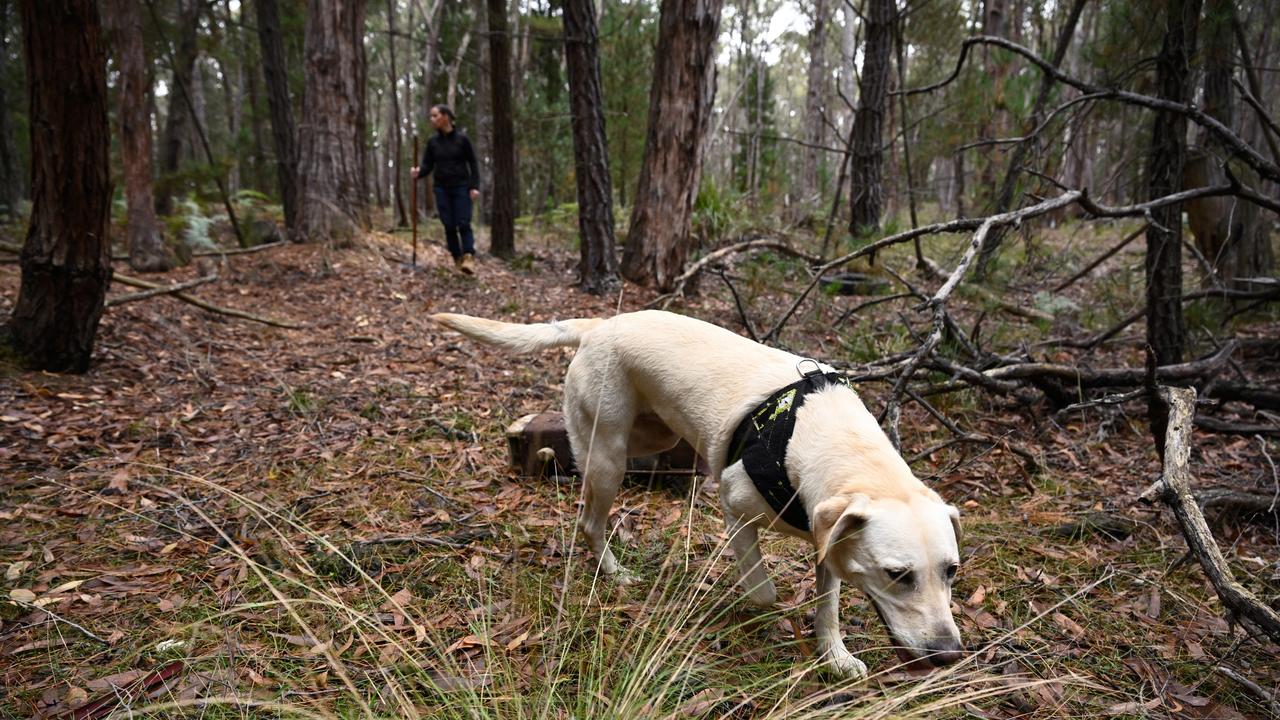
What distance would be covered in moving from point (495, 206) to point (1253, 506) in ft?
31.7

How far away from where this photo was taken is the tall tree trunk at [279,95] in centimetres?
1198

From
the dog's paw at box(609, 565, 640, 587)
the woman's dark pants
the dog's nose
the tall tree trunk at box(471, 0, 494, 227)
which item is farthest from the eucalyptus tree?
the dog's nose

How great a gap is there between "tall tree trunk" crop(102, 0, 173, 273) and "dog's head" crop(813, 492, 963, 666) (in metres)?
9.35

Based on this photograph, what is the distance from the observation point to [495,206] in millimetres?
10734

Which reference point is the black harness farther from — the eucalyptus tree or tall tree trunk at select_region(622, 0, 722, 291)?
the eucalyptus tree

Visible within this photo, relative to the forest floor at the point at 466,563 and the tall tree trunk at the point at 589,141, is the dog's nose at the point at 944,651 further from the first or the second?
the tall tree trunk at the point at 589,141

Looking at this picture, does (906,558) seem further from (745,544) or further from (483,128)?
(483,128)

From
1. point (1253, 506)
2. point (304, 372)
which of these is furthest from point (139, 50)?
point (1253, 506)

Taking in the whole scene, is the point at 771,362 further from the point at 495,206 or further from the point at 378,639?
the point at 495,206

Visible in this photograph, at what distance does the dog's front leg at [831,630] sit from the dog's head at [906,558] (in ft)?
1.39

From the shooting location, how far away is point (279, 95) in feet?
40.5

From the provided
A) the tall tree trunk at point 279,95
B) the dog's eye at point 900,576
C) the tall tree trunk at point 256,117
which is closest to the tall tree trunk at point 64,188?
the dog's eye at point 900,576

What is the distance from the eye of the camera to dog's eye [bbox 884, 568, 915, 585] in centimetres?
206

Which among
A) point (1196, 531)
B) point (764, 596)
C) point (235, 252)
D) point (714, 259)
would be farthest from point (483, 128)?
point (1196, 531)
